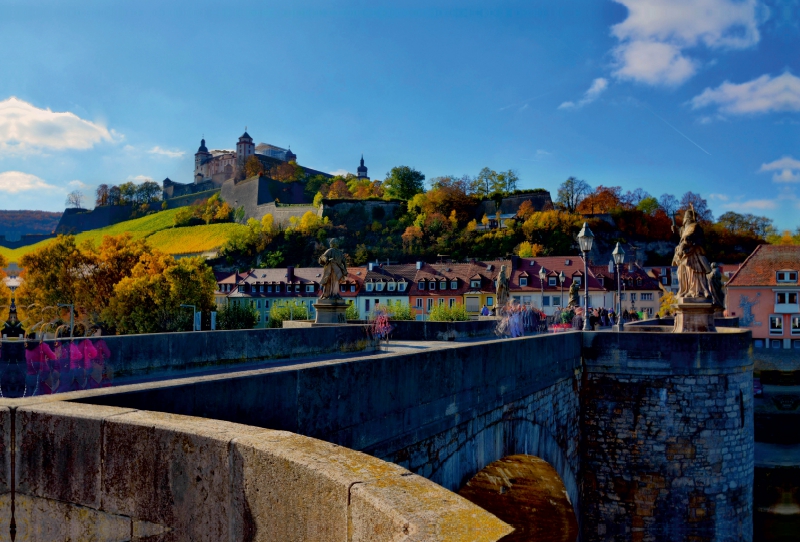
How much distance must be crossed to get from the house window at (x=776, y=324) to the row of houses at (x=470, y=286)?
14628 mm

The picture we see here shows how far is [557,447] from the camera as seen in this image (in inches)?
499

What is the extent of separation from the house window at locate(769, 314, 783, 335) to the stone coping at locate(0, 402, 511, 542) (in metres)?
56.2

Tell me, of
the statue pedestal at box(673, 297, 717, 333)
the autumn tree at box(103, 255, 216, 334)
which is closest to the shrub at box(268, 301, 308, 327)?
the autumn tree at box(103, 255, 216, 334)

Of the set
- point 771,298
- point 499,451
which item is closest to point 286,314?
point 771,298

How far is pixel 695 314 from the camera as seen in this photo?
16.5 m

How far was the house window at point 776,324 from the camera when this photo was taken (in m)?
50.5

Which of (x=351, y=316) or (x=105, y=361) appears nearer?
(x=105, y=361)

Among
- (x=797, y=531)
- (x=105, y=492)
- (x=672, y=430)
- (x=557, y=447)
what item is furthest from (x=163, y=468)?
(x=797, y=531)

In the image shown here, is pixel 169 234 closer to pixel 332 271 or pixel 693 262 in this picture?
pixel 332 271

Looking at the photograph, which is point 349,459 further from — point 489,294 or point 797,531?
point 489,294

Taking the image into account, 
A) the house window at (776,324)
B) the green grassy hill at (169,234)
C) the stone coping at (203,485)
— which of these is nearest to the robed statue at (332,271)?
the stone coping at (203,485)

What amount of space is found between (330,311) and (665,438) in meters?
8.57

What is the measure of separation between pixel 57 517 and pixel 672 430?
1387 centimetres

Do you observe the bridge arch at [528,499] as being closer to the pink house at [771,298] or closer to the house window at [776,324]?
the pink house at [771,298]
